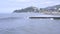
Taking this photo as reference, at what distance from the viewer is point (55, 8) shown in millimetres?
53062

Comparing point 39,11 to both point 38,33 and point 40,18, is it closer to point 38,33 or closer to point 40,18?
point 40,18

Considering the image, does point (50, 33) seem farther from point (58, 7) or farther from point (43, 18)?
point (58, 7)

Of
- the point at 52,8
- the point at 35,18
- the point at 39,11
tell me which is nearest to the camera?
the point at 35,18

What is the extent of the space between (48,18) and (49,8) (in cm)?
2346

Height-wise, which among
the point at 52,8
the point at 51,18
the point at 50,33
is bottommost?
the point at 50,33

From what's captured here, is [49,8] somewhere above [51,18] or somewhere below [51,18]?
above

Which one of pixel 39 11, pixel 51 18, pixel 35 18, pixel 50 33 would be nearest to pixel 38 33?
pixel 50 33

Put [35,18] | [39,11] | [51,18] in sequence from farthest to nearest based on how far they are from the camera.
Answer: [39,11] → [35,18] → [51,18]

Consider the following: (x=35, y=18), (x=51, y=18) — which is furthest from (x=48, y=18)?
(x=35, y=18)

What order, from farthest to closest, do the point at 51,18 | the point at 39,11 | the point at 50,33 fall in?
the point at 39,11 < the point at 51,18 < the point at 50,33

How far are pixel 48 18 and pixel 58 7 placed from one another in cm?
2352

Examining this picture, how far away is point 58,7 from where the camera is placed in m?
53.0

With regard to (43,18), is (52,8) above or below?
above

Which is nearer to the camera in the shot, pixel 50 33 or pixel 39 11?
pixel 50 33
